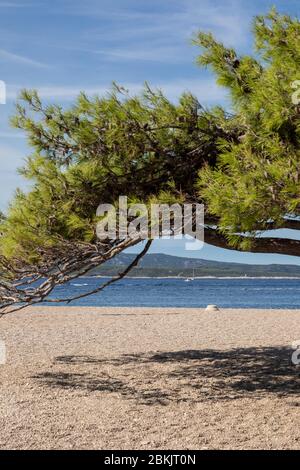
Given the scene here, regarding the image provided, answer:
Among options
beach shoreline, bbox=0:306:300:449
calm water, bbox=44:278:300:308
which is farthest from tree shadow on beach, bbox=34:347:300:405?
calm water, bbox=44:278:300:308

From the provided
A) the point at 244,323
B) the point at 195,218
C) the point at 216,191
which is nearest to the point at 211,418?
the point at 195,218

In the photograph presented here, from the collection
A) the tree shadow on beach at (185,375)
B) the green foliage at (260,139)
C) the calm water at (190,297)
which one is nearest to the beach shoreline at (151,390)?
the tree shadow on beach at (185,375)

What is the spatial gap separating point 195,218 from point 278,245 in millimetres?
1845

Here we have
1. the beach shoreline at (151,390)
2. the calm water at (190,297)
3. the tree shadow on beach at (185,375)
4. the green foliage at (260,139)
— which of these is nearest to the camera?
the green foliage at (260,139)

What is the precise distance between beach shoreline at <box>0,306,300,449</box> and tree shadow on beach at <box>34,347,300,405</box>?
15 mm

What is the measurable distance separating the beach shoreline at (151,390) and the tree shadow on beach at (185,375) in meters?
0.01

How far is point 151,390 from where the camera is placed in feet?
26.0

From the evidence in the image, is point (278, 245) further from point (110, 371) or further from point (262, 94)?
point (110, 371)

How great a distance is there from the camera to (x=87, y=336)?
13719 millimetres

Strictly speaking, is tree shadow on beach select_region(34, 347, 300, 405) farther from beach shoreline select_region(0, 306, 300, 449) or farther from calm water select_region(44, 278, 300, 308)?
calm water select_region(44, 278, 300, 308)

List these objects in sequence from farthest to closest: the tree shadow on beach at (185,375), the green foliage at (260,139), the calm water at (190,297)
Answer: the calm water at (190,297), the tree shadow on beach at (185,375), the green foliage at (260,139)

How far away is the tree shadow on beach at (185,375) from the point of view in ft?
25.5

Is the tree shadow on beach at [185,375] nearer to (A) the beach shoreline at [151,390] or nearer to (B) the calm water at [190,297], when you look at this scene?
(A) the beach shoreline at [151,390]

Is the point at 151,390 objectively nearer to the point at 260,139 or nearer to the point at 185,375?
the point at 185,375
